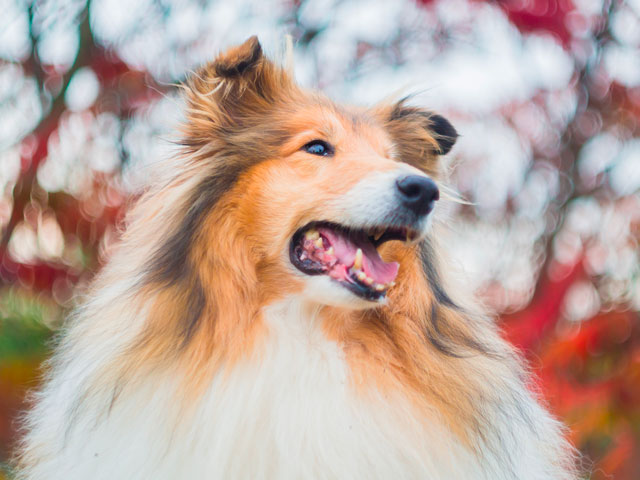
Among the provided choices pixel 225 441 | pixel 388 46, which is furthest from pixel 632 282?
pixel 225 441

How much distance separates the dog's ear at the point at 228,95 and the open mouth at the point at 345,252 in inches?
22.5

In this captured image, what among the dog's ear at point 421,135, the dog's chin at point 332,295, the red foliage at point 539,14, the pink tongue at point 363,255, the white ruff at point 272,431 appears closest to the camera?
the white ruff at point 272,431

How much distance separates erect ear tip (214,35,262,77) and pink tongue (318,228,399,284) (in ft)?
2.45

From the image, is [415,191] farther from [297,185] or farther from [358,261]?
[297,185]

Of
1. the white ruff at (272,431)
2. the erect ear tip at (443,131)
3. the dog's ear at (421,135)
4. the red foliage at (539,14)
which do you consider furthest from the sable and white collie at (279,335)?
the red foliage at (539,14)

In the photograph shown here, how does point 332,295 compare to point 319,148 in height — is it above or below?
below

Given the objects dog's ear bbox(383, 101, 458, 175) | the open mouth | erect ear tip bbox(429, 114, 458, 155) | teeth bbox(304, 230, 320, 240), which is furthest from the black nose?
erect ear tip bbox(429, 114, 458, 155)

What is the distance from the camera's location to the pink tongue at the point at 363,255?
2365 millimetres

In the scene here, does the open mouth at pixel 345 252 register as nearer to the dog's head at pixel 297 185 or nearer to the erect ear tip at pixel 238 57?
the dog's head at pixel 297 185

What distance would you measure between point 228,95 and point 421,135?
895 millimetres

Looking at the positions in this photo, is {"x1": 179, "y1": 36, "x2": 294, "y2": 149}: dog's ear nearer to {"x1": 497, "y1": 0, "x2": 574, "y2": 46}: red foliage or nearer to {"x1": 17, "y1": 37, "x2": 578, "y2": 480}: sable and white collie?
{"x1": 17, "y1": 37, "x2": 578, "y2": 480}: sable and white collie

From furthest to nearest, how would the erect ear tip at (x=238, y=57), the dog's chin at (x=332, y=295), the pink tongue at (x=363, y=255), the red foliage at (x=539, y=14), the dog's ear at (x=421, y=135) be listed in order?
the red foliage at (x=539, y=14) → the dog's ear at (x=421, y=135) → the erect ear tip at (x=238, y=57) → the pink tongue at (x=363, y=255) → the dog's chin at (x=332, y=295)

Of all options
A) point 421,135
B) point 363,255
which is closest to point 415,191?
point 363,255

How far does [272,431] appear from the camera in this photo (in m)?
2.20
